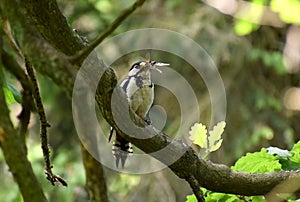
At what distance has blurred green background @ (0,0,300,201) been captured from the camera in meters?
5.89

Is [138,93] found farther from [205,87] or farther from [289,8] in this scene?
[205,87]

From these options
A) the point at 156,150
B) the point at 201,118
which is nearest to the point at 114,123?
the point at 156,150

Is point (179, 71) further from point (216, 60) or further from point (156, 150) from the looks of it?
point (156, 150)

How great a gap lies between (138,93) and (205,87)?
11.4ft

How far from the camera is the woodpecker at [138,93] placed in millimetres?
2963

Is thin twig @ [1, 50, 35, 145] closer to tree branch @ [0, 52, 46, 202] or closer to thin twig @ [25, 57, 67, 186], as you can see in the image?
thin twig @ [25, 57, 67, 186]

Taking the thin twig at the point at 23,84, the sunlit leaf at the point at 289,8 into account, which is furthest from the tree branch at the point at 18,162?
the sunlit leaf at the point at 289,8

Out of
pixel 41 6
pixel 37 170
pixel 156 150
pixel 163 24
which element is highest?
pixel 163 24

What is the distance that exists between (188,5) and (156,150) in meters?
5.22

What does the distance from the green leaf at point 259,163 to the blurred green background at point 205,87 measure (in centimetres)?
364

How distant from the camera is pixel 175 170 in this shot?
1.62 meters

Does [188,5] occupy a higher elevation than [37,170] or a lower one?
higher

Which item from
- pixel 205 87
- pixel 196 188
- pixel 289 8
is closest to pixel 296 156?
pixel 196 188

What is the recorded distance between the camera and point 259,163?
175 centimetres
